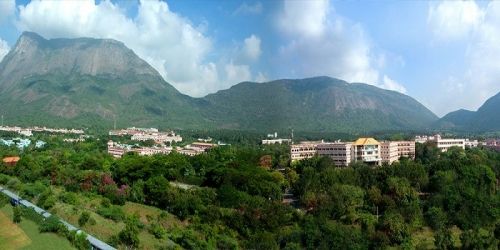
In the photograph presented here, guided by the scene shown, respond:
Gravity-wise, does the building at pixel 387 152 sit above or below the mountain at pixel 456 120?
below

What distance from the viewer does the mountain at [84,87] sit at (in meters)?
76.9

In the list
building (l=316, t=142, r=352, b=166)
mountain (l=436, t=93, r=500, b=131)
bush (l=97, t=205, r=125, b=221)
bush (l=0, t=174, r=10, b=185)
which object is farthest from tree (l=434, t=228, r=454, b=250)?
mountain (l=436, t=93, r=500, b=131)

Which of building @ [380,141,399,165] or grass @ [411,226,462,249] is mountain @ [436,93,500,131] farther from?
grass @ [411,226,462,249]


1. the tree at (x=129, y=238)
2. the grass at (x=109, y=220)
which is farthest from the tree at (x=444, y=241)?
the tree at (x=129, y=238)

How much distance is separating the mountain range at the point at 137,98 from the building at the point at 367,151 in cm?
2888

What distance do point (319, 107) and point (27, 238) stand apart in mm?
85119

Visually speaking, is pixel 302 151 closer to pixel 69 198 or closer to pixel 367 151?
pixel 367 151

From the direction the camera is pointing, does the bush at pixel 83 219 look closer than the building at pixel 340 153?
Yes

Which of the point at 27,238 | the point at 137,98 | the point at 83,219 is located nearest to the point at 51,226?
the point at 27,238

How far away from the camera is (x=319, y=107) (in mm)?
95625

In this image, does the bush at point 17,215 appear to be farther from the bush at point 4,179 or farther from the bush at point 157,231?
the bush at point 4,179

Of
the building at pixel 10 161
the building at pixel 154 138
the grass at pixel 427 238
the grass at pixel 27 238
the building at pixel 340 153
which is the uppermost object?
the building at pixel 154 138

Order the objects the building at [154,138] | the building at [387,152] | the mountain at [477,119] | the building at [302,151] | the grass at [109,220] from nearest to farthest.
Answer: the grass at [109,220]
the building at [387,152]
the building at [302,151]
the building at [154,138]
the mountain at [477,119]

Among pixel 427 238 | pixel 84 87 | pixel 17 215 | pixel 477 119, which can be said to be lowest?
pixel 427 238
